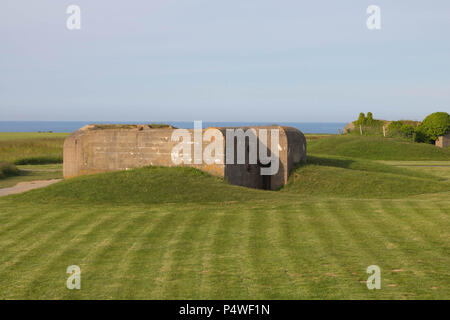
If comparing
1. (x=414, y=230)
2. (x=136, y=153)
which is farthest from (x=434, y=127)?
(x=414, y=230)

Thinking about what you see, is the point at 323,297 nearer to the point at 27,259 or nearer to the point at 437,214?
the point at 27,259

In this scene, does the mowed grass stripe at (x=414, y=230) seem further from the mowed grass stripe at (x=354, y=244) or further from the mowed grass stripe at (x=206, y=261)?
the mowed grass stripe at (x=206, y=261)

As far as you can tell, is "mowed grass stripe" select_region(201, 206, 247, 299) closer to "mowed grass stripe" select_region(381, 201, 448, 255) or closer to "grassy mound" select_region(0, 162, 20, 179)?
"mowed grass stripe" select_region(381, 201, 448, 255)

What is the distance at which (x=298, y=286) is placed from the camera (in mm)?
7582

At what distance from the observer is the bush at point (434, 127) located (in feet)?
185

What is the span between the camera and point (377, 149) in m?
45.1

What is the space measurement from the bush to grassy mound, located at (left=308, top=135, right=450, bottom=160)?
34.1 feet

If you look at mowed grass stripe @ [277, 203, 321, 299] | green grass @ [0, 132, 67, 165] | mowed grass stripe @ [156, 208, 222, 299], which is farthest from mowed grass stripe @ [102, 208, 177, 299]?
green grass @ [0, 132, 67, 165]

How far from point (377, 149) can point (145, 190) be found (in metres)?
32.5

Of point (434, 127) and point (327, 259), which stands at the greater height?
point (434, 127)

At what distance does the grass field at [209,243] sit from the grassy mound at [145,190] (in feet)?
0.22

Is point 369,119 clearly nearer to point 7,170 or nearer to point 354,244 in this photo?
point 7,170

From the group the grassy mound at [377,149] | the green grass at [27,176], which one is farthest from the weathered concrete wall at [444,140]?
the green grass at [27,176]

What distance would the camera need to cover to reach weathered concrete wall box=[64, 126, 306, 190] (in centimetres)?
2069
